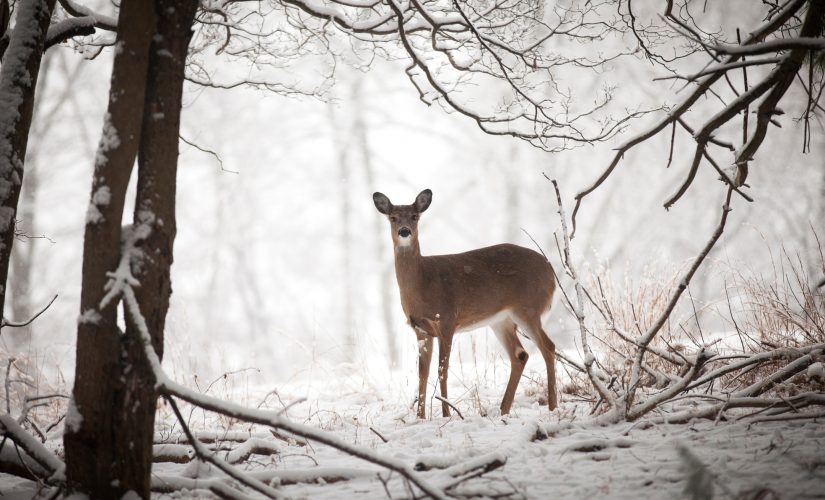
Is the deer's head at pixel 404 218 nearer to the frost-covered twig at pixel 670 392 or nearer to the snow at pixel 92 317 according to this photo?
the frost-covered twig at pixel 670 392

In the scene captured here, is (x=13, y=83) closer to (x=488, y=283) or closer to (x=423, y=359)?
(x=423, y=359)

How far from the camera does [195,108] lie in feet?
64.6

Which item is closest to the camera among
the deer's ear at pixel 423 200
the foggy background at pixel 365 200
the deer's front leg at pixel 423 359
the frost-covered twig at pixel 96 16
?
the frost-covered twig at pixel 96 16

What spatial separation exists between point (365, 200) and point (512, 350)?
1476 cm

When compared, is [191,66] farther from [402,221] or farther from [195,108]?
[195,108]

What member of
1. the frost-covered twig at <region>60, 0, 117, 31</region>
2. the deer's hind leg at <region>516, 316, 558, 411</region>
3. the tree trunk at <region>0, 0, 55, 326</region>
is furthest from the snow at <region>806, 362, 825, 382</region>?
the frost-covered twig at <region>60, 0, 117, 31</region>

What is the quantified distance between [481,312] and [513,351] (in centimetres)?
65

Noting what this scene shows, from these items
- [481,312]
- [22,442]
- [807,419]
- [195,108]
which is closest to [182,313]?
[481,312]

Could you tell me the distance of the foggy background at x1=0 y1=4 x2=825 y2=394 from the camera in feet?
53.7

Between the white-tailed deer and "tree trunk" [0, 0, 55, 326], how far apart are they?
135 inches

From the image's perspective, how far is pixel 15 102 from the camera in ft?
9.91

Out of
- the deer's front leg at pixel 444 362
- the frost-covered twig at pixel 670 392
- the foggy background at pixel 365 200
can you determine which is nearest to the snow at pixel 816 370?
the frost-covered twig at pixel 670 392

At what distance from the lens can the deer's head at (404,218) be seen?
589 cm

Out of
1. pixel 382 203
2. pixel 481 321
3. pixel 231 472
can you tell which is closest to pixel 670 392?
pixel 231 472
